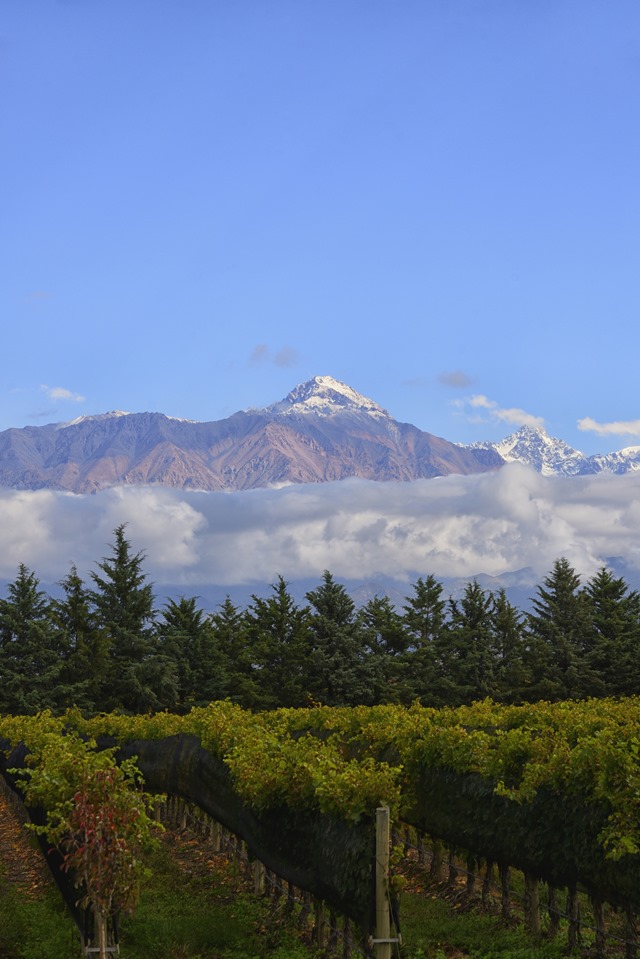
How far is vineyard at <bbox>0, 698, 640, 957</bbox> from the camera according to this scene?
40.4ft

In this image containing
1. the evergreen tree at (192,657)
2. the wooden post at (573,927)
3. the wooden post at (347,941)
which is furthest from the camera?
the evergreen tree at (192,657)

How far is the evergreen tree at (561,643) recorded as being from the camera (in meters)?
68.8

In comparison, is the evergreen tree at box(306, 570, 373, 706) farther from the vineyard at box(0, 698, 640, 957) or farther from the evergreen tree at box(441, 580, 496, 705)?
the vineyard at box(0, 698, 640, 957)

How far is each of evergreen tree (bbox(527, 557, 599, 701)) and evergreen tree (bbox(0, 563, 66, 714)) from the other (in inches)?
1395

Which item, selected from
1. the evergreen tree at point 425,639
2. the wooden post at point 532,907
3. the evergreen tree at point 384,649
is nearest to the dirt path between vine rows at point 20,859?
the wooden post at point 532,907

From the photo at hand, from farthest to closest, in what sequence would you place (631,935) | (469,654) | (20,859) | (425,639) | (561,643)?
1. (425,639)
2. (469,654)
3. (561,643)
4. (20,859)
5. (631,935)

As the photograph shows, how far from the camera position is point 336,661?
6931 cm

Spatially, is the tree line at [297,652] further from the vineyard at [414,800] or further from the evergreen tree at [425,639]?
the vineyard at [414,800]

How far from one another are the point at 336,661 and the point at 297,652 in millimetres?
3075

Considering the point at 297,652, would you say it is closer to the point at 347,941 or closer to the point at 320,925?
the point at 320,925

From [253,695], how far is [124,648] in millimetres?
10972

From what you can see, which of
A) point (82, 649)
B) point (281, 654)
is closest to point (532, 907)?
point (281, 654)

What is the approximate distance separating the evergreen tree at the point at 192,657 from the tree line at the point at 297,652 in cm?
11

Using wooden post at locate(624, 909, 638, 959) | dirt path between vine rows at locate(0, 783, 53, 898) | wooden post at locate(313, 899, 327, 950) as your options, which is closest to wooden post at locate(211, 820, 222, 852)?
dirt path between vine rows at locate(0, 783, 53, 898)
